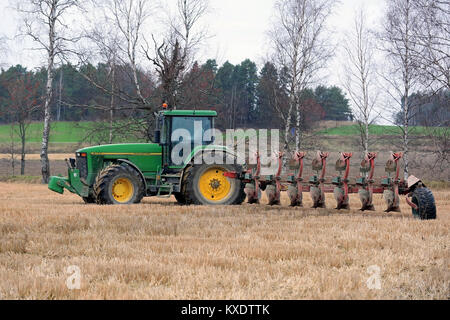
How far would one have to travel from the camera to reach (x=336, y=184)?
1143cm

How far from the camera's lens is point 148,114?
21641 mm

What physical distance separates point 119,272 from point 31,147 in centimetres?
5253

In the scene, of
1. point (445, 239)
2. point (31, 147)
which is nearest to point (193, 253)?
point (445, 239)

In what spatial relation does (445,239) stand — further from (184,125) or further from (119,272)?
(184,125)

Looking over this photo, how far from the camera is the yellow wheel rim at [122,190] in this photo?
12547 mm

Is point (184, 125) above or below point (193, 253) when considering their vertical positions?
above

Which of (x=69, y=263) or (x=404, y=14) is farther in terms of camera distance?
(x=404, y=14)

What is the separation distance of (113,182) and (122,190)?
0.29 meters

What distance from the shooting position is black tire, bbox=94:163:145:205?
12344mm
